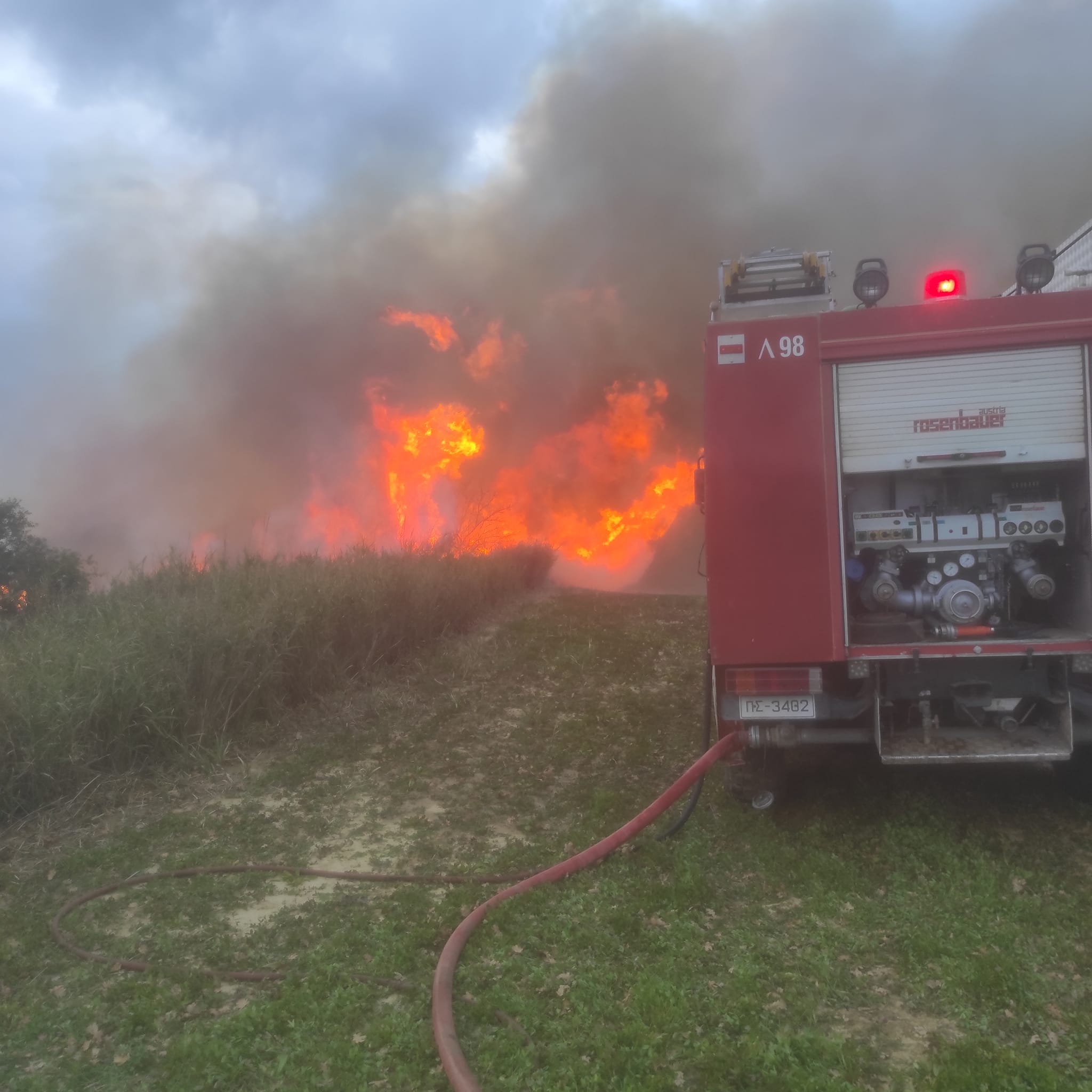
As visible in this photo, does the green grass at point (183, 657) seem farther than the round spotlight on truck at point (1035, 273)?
Yes

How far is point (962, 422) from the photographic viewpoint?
4.74 meters

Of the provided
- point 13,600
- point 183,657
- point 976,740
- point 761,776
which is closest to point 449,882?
point 761,776

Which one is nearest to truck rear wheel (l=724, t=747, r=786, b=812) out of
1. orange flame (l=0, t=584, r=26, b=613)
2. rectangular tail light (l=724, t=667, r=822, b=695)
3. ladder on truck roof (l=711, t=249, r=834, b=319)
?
rectangular tail light (l=724, t=667, r=822, b=695)

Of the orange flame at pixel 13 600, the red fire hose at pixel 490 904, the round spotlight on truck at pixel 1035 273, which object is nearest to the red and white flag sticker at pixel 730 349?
the round spotlight on truck at pixel 1035 273

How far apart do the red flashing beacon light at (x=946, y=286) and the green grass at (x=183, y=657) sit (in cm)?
562

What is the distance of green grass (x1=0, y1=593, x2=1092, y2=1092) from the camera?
2920 millimetres

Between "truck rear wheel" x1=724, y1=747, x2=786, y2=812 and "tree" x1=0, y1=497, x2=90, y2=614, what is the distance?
10530 mm

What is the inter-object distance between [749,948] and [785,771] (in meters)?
1.91

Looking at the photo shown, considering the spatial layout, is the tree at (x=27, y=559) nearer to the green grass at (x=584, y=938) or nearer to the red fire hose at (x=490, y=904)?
the green grass at (x=584, y=938)

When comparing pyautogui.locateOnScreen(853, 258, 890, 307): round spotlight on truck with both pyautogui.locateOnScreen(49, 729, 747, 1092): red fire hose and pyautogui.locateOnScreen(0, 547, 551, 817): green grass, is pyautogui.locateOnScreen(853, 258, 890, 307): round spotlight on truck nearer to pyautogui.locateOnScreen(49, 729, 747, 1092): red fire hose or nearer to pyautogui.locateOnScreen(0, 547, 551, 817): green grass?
pyautogui.locateOnScreen(49, 729, 747, 1092): red fire hose

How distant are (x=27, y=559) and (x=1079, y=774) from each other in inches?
648

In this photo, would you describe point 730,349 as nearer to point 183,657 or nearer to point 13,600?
point 183,657

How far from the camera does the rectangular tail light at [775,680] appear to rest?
480 cm

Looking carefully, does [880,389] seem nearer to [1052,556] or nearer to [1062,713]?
[1052,556]
